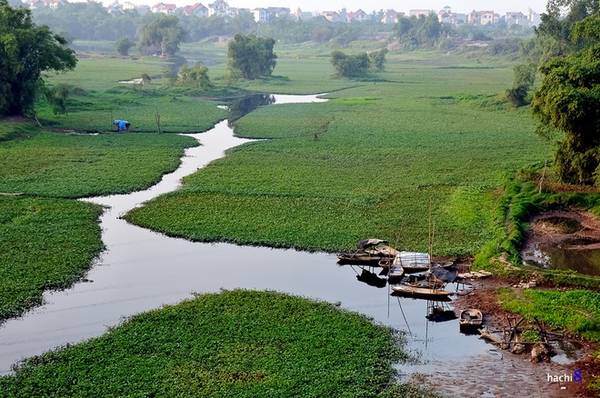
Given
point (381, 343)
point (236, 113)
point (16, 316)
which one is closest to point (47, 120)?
point (236, 113)

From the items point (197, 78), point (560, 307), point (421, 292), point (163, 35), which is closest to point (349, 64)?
point (197, 78)

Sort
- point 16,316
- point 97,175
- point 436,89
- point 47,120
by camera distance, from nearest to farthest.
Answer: point 16,316 → point 97,175 → point 47,120 → point 436,89

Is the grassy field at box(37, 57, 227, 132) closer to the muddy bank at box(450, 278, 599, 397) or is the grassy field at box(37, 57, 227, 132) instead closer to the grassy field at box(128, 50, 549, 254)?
the grassy field at box(128, 50, 549, 254)

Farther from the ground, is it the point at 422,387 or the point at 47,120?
the point at 47,120

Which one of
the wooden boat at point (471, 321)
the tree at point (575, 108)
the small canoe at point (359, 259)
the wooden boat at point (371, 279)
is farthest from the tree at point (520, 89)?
the wooden boat at point (471, 321)

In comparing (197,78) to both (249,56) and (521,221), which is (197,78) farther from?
(521,221)

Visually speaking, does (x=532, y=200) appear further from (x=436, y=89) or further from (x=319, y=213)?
(x=436, y=89)
